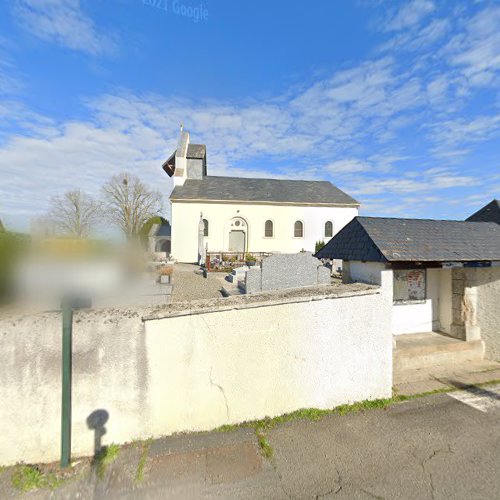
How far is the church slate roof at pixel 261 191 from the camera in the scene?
2773 centimetres

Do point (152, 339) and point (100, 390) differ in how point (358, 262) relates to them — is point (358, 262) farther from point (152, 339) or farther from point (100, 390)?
point (100, 390)

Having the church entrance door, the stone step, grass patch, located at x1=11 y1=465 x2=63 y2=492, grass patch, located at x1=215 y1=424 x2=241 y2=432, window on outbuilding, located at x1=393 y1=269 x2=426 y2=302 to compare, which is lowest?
grass patch, located at x1=11 y1=465 x2=63 y2=492

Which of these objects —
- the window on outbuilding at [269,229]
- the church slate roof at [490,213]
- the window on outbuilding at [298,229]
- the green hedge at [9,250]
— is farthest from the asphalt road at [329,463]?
the window on outbuilding at [298,229]

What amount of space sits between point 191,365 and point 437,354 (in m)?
5.21

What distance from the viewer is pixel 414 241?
5.00 m

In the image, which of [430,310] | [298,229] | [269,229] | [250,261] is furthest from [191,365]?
[298,229]

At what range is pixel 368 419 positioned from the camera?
12.5ft

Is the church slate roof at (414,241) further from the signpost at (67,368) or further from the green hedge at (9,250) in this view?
the green hedge at (9,250)

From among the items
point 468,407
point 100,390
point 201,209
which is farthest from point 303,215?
point 100,390

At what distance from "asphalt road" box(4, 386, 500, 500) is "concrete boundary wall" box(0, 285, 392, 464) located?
351mm

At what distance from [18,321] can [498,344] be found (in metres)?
8.54

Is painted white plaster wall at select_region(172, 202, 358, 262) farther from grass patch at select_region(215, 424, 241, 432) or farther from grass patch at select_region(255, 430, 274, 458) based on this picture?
grass patch at select_region(255, 430, 274, 458)

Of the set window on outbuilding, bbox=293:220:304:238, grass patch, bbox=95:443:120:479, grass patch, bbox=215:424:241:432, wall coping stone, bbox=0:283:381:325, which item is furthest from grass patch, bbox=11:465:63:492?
window on outbuilding, bbox=293:220:304:238

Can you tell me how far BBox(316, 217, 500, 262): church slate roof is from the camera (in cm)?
467
